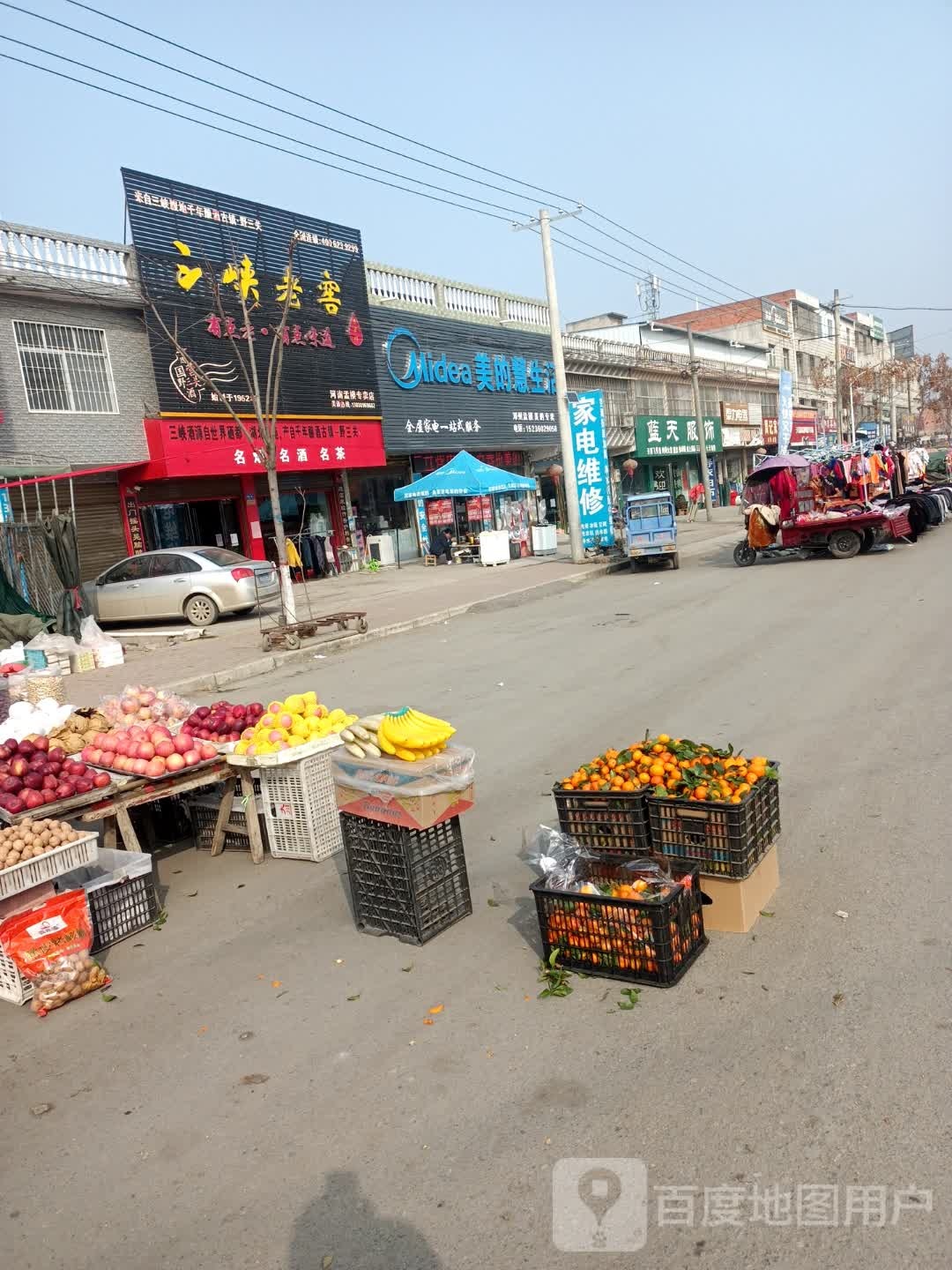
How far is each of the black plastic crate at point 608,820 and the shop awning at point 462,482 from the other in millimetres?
21171

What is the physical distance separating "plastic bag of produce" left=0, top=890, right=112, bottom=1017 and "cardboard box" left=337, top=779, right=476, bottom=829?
1.47 meters

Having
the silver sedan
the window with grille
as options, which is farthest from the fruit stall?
the window with grille

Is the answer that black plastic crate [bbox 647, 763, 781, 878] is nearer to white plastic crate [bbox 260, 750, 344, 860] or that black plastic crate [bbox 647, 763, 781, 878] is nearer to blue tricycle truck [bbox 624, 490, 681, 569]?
white plastic crate [bbox 260, 750, 344, 860]

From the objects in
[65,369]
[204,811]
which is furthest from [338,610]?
[204,811]

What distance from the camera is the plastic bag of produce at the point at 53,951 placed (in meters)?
4.62

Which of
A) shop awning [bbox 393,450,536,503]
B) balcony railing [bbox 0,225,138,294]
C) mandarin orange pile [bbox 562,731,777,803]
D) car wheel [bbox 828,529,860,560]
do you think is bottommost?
car wheel [bbox 828,529,860,560]

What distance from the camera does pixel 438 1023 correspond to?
406 cm

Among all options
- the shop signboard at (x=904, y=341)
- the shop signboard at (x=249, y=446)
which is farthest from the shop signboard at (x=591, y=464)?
the shop signboard at (x=904, y=341)

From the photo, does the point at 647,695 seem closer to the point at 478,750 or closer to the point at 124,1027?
the point at 478,750

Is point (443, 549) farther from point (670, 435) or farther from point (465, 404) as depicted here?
point (670, 435)

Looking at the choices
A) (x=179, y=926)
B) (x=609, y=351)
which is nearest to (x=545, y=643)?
(x=179, y=926)

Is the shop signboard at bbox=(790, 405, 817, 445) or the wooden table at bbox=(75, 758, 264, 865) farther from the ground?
the shop signboard at bbox=(790, 405, 817, 445)

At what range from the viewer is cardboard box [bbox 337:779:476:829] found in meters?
4.67

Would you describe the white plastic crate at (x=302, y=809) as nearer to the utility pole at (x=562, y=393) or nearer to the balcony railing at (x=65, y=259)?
the balcony railing at (x=65, y=259)
